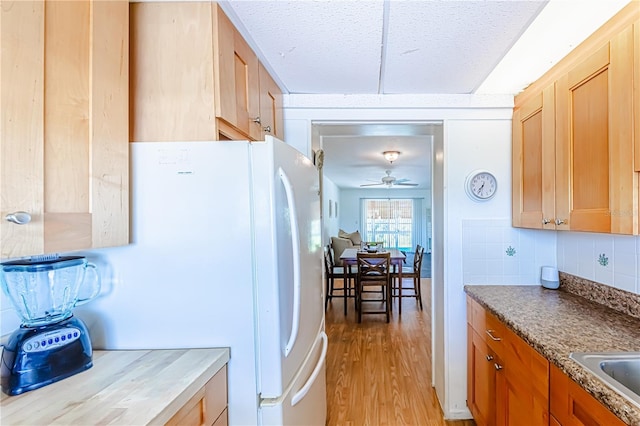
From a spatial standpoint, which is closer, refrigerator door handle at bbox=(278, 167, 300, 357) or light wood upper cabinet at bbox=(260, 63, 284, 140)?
refrigerator door handle at bbox=(278, 167, 300, 357)

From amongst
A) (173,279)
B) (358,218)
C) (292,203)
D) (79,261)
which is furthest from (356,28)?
(358,218)

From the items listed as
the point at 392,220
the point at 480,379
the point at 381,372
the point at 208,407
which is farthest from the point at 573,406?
the point at 392,220

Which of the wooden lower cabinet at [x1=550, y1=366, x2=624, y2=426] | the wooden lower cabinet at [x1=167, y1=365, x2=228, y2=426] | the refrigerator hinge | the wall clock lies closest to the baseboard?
the wooden lower cabinet at [x1=550, y1=366, x2=624, y2=426]

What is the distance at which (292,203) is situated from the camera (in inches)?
44.9

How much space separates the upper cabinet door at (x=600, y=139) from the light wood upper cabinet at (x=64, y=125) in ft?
5.53

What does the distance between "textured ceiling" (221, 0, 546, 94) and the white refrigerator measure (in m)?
0.53

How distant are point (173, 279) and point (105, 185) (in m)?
0.37

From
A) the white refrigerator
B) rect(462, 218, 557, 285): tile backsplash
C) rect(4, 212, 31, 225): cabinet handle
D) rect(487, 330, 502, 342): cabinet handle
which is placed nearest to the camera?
rect(4, 212, 31, 225): cabinet handle

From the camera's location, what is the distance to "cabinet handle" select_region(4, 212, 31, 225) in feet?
2.24

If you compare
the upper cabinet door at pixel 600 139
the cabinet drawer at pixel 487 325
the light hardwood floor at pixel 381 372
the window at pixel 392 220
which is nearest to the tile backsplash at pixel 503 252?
the cabinet drawer at pixel 487 325

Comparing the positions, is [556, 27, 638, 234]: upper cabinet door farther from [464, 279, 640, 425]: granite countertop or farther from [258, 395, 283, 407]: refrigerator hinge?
[258, 395, 283, 407]: refrigerator hinge

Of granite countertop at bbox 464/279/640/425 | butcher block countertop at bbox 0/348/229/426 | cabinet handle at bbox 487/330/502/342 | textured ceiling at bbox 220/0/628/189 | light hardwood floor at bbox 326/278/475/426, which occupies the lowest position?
light hardwood floor at bbox 326/278/475/426

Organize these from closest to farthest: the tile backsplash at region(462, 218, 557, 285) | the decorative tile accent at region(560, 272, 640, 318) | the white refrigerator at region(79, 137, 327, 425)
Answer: the white refrigerator at region(79, 137, 327, 425) → the decorative tile accent at region(560, 272, 640, 318) → the tile backsplash at region(462, 218, 557, 285)

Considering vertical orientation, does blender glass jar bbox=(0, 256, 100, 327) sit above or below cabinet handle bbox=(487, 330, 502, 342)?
above
